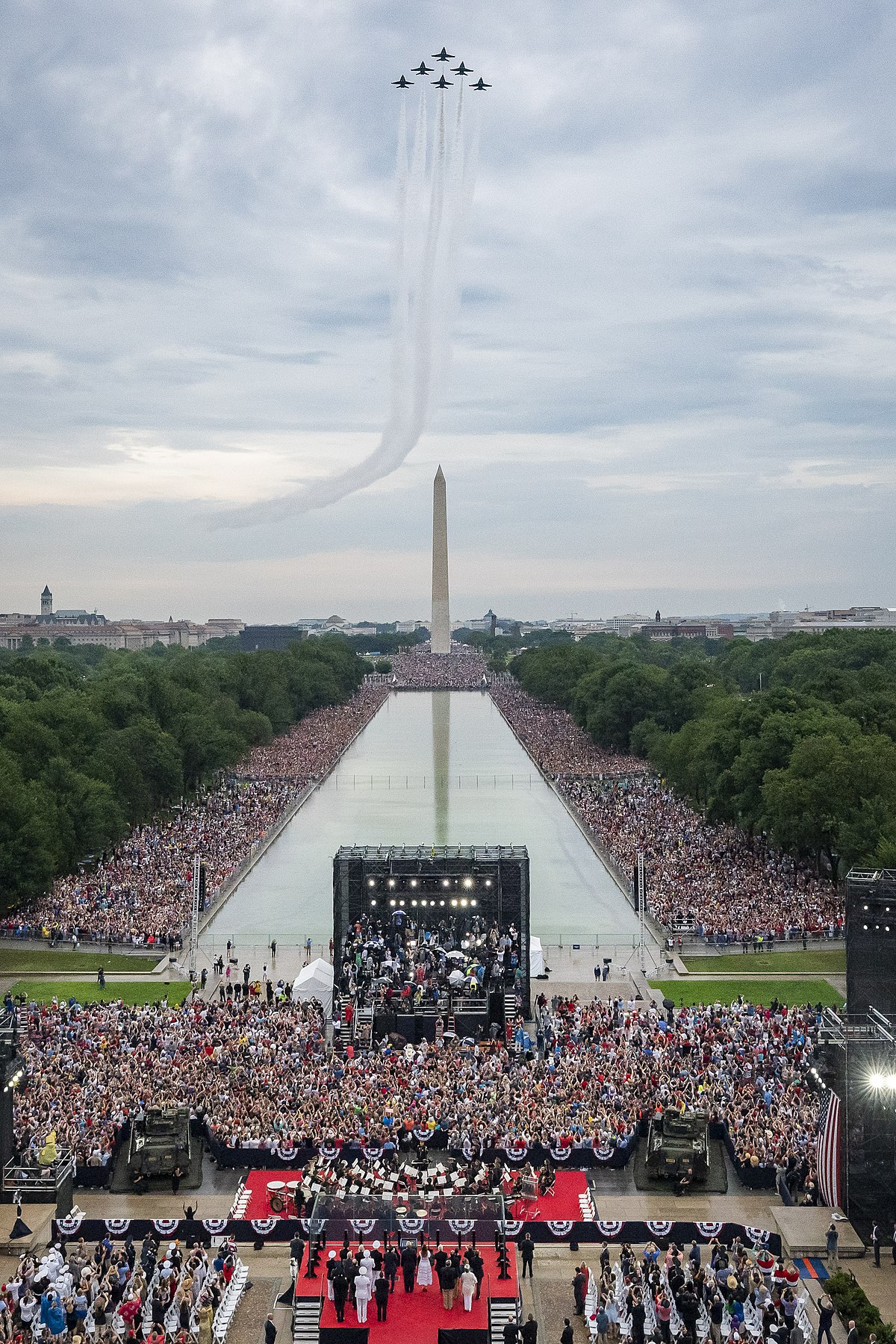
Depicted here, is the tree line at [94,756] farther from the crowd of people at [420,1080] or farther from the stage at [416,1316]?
the stage at [416,1316]

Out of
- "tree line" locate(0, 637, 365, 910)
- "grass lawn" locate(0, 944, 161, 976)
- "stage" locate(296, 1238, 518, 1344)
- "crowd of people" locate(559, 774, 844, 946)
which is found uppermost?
"tree line" locate(0, 637, 365, 910)

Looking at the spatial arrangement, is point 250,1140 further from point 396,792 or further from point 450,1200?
point 396,792

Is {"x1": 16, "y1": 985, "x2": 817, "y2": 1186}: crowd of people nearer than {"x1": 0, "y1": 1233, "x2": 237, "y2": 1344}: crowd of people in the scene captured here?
No

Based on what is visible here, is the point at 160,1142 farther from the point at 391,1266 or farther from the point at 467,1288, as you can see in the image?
the point at 467,1288

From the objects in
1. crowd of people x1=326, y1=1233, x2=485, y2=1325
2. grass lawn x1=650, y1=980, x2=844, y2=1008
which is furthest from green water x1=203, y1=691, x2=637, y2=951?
crowd of people x1=326, y1=1233, x2=485, y2=1325

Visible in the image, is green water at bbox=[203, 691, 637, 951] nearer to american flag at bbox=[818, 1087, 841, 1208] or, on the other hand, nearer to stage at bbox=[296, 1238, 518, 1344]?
american flag at bbox=[818, 1087, 841, 1208]

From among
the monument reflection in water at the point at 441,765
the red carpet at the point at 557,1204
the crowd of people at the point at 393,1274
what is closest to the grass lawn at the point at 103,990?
the red carpet at the point at 557,1204

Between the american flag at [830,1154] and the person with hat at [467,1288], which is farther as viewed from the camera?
the american flag at [830,1154]
